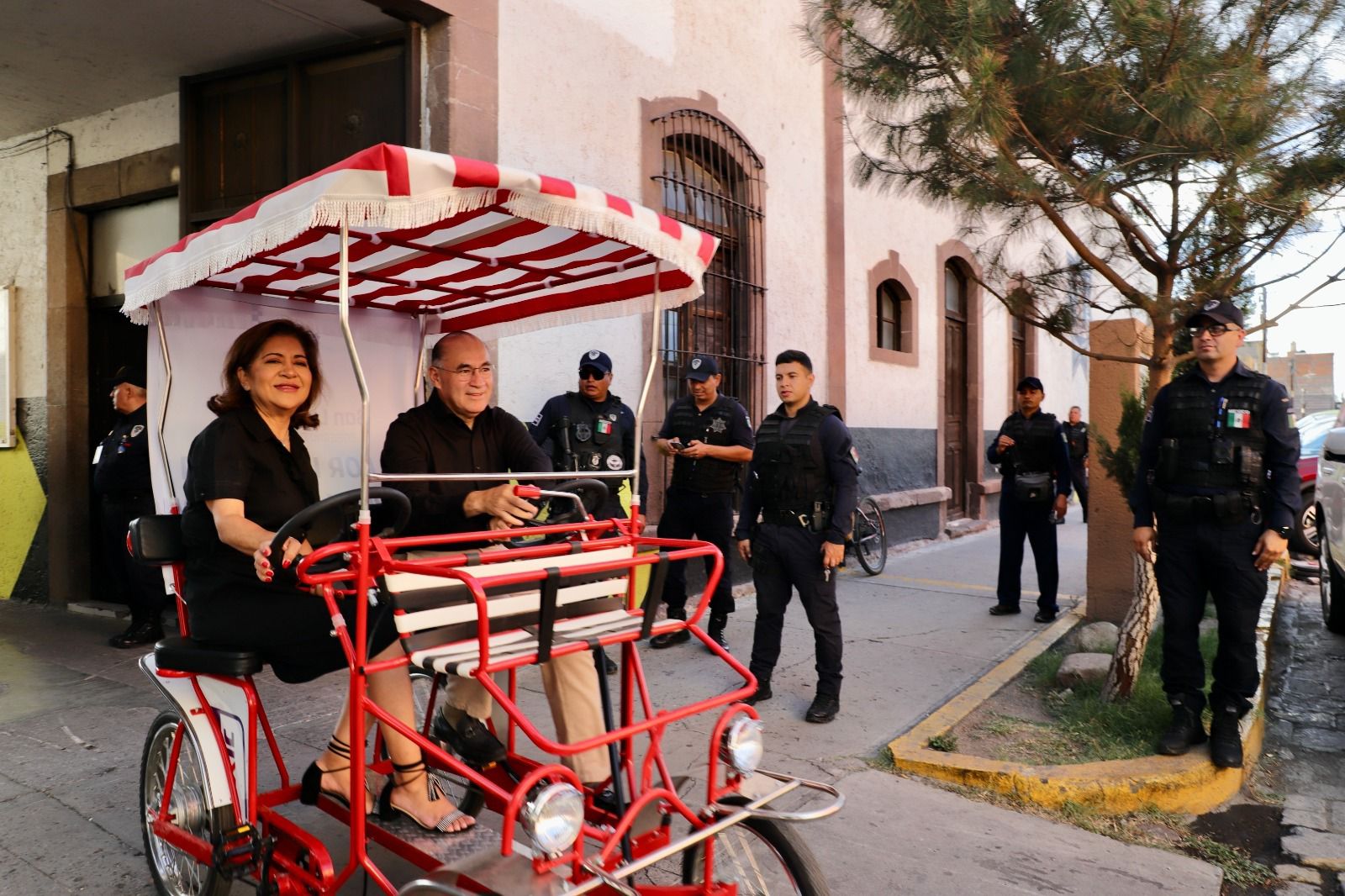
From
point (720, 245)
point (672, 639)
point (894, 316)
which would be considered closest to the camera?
point (672, 639)

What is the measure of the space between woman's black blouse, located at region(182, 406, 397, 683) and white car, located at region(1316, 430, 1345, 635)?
6.60m

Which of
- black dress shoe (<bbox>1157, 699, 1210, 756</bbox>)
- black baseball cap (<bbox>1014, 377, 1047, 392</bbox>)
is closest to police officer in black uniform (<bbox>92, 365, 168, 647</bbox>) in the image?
black dress shoe (<bbox>1157, 699, 1210, 756</bbox>)

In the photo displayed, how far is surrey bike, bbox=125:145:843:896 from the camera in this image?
2.27 metres

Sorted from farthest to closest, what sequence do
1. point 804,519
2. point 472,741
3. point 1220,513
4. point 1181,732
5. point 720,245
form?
point 720,245 < point 804,519 < point 1181,732 < point 1220,513 < point 472,741

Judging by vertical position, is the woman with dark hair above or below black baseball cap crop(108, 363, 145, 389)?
below

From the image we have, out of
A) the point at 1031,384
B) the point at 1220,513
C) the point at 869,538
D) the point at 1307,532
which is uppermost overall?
the point at 1031,384

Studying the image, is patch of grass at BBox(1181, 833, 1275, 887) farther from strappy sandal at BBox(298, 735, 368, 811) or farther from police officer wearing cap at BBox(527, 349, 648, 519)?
police officer wearing cap at BBox(527, 349, 648, 519)

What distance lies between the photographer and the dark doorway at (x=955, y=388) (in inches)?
529

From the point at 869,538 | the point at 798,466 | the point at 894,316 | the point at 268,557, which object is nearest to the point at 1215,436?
the point at 798,466

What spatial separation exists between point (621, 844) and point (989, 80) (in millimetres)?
3464

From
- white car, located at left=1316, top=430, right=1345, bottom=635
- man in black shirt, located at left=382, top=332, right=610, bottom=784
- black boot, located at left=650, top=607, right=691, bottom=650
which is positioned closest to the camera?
man in black shirt, located at left=382, top=332, right=610, bottom=784

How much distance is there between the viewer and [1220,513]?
4113 millimetres

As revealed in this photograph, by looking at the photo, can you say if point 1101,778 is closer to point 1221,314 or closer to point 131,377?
point 1221,314

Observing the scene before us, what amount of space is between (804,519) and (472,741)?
100 inches
